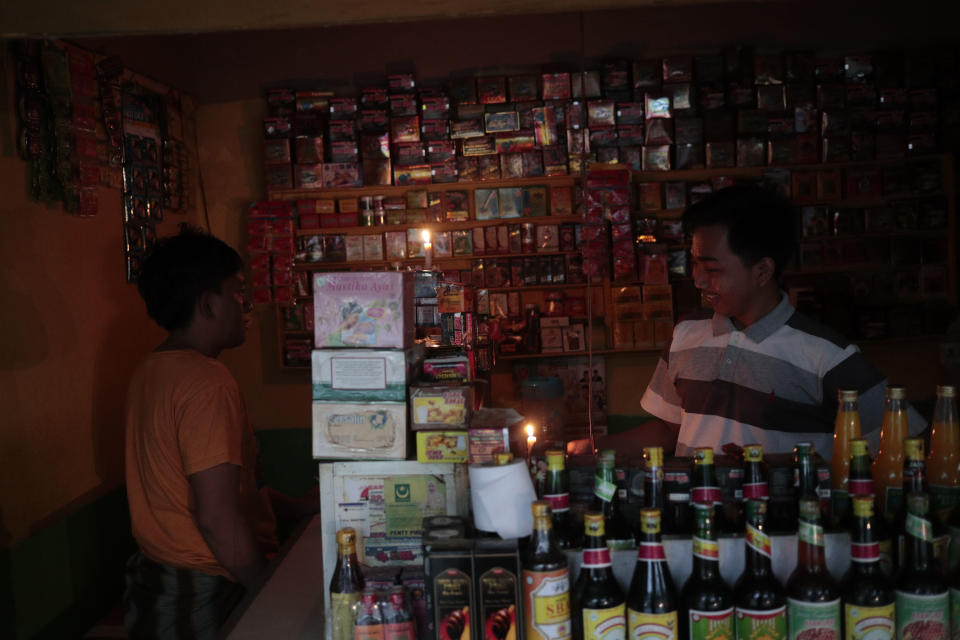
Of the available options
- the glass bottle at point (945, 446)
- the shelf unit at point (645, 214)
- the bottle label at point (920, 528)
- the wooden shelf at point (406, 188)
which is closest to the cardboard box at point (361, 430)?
the bottle label at point (920, 528)

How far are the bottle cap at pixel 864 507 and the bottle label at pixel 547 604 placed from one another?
0.50 metres

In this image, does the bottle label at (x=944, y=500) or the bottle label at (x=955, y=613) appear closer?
the bottle label at (x=955, y=613)

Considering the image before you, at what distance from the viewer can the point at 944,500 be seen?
161 cm

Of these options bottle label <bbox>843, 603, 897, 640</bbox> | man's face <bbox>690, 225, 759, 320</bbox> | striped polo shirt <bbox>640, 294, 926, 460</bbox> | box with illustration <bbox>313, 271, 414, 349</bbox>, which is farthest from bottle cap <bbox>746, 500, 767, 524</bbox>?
man's face <bbox>690, 225, 759, 320</bbox>

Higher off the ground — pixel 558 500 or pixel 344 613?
pixel 558 500

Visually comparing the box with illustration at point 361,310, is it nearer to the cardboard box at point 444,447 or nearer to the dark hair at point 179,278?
the cardboard box at point 444,447

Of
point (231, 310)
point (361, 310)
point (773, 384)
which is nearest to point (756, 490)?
point (361, 310)

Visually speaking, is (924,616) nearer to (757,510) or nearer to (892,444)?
(757,510)

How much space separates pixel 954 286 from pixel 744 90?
1.80 meters

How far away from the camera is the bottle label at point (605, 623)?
1.42m

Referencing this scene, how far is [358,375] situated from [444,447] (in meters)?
0.23

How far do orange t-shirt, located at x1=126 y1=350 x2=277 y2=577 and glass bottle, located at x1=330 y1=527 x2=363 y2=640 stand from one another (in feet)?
3.23

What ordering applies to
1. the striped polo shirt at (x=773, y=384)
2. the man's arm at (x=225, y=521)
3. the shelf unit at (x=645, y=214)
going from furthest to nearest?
the shelf unit at (x=645, y=214) → the man's arm at (x=225, y=521) → the striped polo shirt at (x=773, y=384)

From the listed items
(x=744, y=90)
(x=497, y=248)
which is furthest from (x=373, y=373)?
(x=744, y=90)
